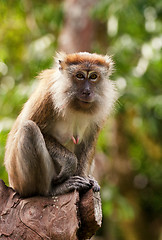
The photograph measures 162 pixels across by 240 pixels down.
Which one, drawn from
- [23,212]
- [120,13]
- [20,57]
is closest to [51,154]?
[23,212]

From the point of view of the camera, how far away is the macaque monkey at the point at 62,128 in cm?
501

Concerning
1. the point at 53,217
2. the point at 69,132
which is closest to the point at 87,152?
the point at 69,132

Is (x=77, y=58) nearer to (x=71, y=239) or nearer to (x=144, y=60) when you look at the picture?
(x=71, y=239)

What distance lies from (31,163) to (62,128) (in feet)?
2.54

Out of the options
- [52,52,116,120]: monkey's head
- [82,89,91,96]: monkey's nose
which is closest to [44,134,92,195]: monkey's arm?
→ [52,52,116,120]: monkey's head

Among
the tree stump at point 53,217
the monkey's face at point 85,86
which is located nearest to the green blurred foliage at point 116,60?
the monkey's face at point 85,86

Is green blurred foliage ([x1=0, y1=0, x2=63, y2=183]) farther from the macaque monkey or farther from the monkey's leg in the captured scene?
the monkey's leg

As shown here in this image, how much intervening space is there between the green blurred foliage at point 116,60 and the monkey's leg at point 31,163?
2.21 metres

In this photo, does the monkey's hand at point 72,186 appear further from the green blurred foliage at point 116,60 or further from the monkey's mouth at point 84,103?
the green blurred foliage at point 116,60

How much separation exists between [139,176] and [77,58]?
38.0 ft

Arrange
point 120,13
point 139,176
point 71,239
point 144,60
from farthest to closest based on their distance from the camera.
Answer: point 139,176
point 144,60
point 120,13
point 71,239

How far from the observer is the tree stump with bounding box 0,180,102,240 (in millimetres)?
4418

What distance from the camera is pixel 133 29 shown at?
12.6m

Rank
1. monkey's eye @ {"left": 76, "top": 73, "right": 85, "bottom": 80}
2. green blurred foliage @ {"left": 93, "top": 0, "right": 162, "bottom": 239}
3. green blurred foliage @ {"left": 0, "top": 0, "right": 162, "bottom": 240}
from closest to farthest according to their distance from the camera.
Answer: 1. monkey's eye @ {"left": 76, "top": 73, "right": 85, "bottom": 80}
2. green blurred foliage @ {"left": 0, "top": 0, "right": 162, "bottom": 240}
3. green blurred foliage @ {"left": 93, "top": 0, "right": 162, "bottom": 239}
